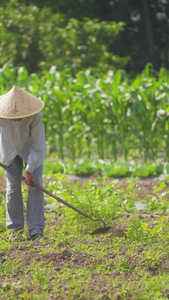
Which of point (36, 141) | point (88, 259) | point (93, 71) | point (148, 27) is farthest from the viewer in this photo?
point (148, 27)

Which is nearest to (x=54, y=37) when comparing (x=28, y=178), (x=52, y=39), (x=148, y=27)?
(x=52, y=39)

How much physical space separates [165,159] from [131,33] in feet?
27.2

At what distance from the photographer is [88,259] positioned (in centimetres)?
392

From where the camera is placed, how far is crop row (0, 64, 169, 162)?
28.2 feet

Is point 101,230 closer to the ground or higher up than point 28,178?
closer to the ground

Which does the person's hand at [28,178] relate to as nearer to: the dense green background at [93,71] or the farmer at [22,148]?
the farmer at [22,148]

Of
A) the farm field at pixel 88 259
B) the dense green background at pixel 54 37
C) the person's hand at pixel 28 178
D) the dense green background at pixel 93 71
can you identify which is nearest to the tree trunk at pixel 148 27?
the dense green background at pixel 93 71

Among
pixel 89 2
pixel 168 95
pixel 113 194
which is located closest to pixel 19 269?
pixel 113 194

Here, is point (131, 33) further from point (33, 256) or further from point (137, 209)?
point (33, 256)

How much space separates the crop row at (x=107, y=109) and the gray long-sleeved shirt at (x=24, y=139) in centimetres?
408

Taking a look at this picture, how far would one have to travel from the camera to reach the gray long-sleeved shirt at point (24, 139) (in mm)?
4492

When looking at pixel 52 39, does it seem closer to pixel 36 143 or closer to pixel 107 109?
pixel 107 109

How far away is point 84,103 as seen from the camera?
8961mm

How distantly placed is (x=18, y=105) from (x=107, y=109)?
14.8 feet
